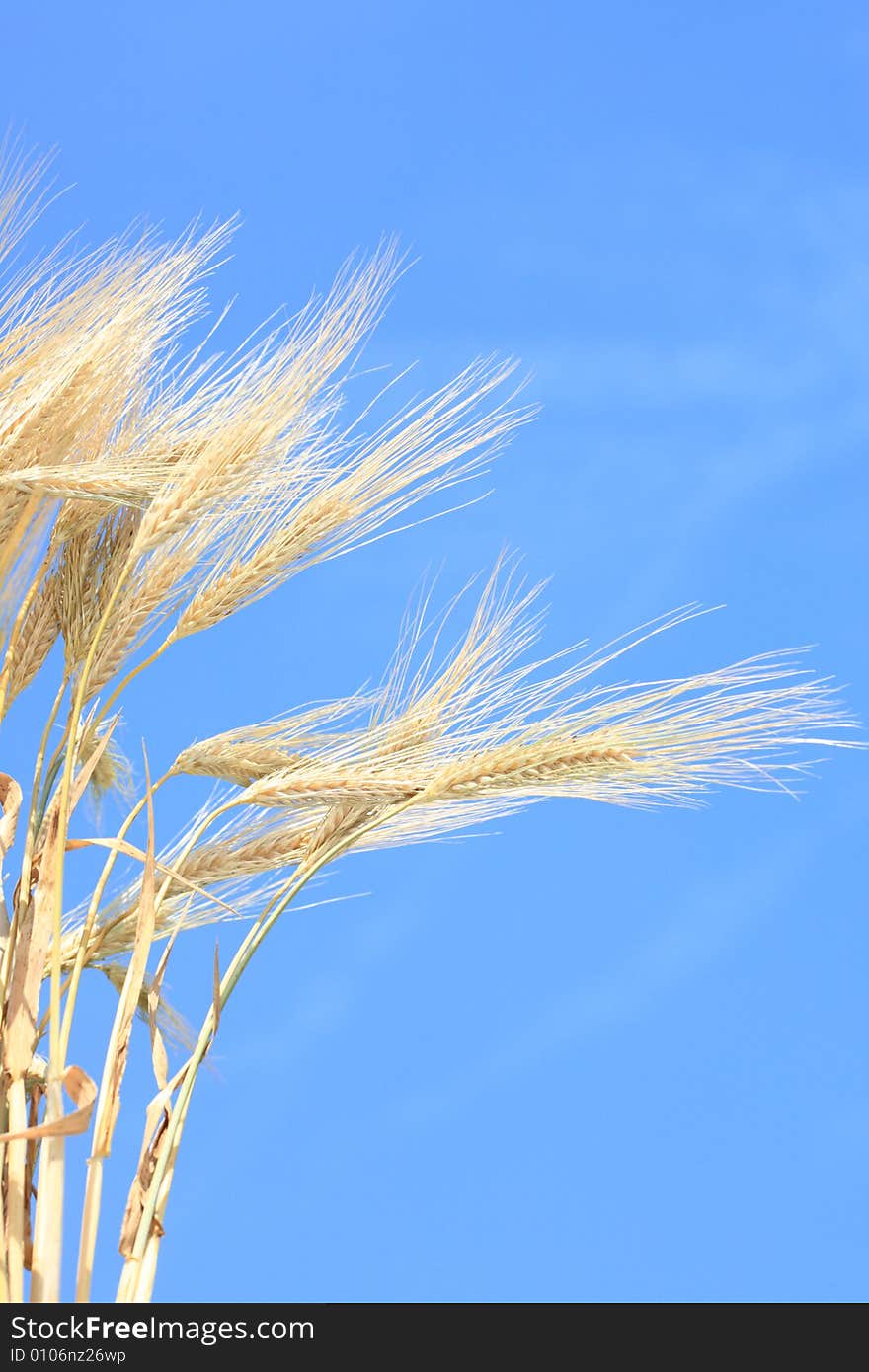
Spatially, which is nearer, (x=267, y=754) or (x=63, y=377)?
(x=63, y=377)

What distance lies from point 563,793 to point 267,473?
56 centimetres

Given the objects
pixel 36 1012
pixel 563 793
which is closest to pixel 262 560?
pixel 563 793

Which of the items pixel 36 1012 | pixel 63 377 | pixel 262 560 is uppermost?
pixel 63 377

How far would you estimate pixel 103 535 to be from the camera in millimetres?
1886

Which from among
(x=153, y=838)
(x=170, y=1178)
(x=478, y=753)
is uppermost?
(x=478, y=753)

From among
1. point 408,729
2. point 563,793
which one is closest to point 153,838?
point 408,729

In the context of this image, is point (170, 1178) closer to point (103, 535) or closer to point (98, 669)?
point (98, 669)

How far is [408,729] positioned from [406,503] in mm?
303

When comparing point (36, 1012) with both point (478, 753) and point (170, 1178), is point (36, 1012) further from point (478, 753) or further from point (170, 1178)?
point (478, 753)

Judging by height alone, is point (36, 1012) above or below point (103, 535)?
below

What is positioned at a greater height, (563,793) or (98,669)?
(98,669)
